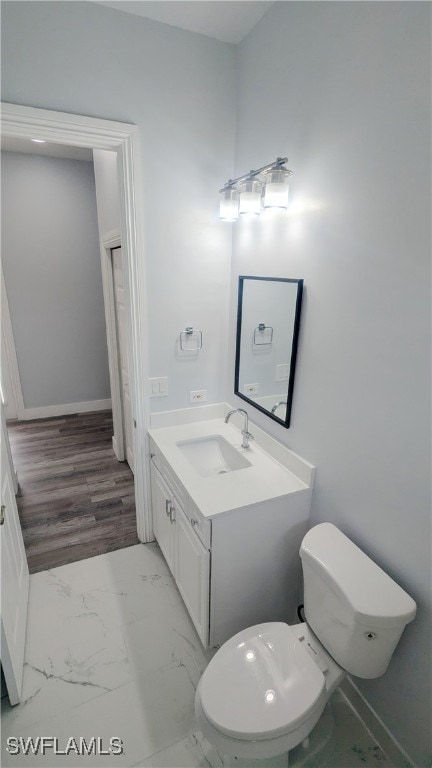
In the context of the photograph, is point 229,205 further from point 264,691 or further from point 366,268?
point 264,691

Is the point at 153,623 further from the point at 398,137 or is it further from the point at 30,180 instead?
the point at 30,180

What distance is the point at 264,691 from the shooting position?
1.17 m

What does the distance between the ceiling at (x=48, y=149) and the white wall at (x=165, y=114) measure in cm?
203

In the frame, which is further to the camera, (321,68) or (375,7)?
(321,68)

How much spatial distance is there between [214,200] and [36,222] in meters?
2.72

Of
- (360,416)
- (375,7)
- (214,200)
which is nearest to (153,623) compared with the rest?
(360,416)

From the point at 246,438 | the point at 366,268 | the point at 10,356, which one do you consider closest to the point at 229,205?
the point at 366,268

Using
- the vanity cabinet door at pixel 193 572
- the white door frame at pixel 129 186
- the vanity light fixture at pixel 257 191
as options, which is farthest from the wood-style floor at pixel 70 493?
the vanity light fixture at pixel 257 191

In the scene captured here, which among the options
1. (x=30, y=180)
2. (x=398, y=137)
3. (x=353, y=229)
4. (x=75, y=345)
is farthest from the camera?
(x=75, y=345)

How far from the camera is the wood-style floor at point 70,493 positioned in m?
2.35

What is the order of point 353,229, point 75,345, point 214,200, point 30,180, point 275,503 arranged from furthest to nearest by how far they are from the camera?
point 75,345, point 30,180, point 214,200, point 275,503, point 353,229

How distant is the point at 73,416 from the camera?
14.2 feet

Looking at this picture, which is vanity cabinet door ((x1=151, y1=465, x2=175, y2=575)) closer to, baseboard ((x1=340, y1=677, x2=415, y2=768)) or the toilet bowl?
the toilet bowl

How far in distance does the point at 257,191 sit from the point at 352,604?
1.65m
